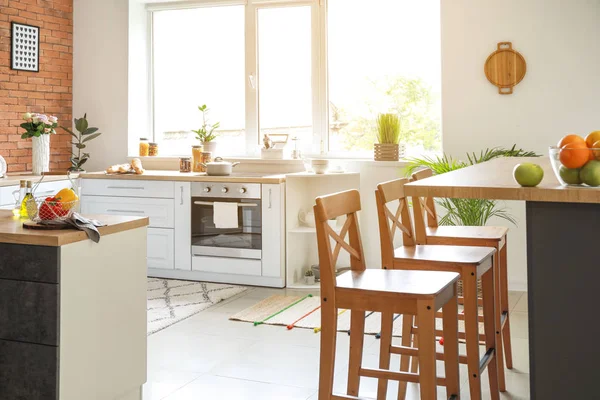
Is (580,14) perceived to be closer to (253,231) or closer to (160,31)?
(253,231)

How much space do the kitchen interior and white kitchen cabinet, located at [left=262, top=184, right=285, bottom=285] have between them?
19mm

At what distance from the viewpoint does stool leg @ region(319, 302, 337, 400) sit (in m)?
2.54

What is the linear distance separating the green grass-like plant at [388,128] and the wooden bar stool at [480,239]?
87.4 inches

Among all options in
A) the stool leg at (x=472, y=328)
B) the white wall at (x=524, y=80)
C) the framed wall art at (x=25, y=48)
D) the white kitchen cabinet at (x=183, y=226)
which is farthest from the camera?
the framed wall art at (x=25, y=48)

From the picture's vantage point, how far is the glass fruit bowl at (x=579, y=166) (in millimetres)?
2129

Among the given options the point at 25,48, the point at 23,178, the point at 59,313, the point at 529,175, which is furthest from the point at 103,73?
the point at 529,175

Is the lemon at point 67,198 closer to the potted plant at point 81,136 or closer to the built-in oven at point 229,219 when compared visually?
the built-in oven at point 229,219

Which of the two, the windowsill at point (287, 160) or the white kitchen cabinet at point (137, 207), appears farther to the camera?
the white kitchen cabinet at point (137, 207)

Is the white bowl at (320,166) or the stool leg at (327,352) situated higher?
the white bowl at (320,166)

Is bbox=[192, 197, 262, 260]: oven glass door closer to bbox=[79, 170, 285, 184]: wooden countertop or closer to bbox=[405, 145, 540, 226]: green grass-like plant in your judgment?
bbox=[79, 170, 285, 184]: wooden countertop

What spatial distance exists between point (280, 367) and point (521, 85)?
120 inches

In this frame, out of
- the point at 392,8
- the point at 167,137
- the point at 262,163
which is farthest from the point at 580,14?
the point at 167,137

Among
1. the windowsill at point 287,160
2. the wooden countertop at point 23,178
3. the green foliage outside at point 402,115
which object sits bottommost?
the wooden countertop at point 23,178

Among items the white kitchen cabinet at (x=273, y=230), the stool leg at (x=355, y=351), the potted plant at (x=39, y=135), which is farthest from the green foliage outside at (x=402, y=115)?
the stool leg at (x=355, y=351)
